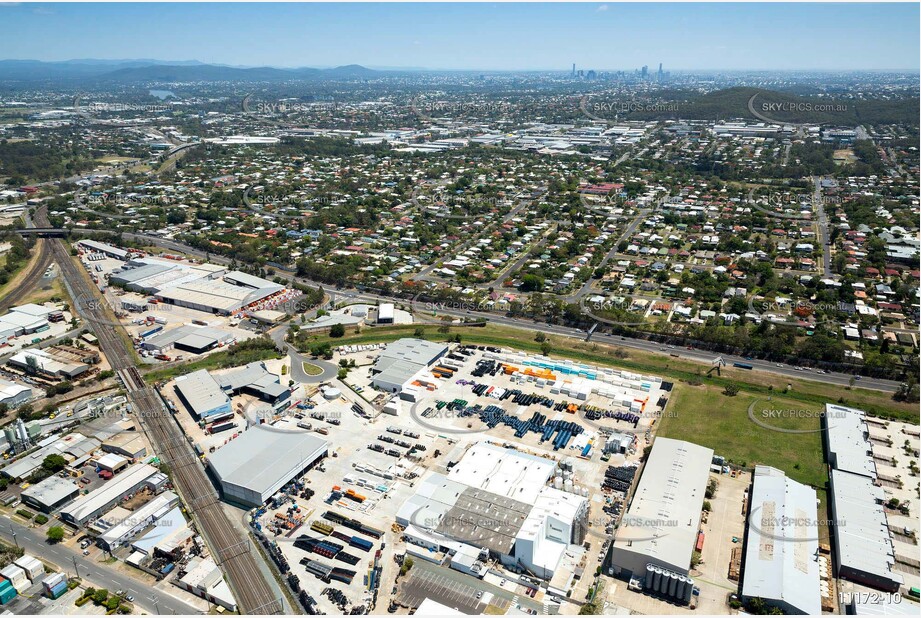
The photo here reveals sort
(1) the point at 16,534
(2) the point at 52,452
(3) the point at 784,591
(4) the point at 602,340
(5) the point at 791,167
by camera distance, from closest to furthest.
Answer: (3) the point at 784,591, (1) the point at 16,534, (2) the point at 52,452, (4) the point at 602,340, (5) the point at 791,167

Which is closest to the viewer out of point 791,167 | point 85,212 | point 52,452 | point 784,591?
point 784,591

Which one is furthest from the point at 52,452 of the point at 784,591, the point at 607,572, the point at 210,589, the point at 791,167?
the point at 791,167

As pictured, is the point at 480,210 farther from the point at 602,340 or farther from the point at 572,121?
the point at 572,121

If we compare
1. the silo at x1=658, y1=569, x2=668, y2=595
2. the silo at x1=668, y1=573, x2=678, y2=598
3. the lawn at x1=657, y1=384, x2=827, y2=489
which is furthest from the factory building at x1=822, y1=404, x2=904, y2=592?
the silo at x1=658, y1=569, x2=668, y2=595

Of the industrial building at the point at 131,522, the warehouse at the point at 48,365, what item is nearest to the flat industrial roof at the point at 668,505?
the industrial building at the point at 131,522

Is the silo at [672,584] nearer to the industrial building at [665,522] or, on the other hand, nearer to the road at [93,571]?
the industrial building at [665,522]
